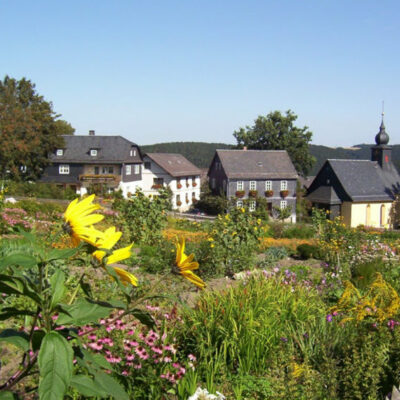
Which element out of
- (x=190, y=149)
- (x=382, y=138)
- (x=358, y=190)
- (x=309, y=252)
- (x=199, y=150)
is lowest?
(x=309, y=252)

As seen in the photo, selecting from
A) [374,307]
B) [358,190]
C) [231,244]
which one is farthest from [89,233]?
[358,190]

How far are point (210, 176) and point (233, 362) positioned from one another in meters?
44.7

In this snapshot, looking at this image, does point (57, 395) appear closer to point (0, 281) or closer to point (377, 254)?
point (0, 281)

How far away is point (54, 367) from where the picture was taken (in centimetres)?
115

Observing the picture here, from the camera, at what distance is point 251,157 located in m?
46.8

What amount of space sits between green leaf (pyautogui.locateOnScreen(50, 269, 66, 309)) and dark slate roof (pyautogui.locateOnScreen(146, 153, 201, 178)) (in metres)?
47.0

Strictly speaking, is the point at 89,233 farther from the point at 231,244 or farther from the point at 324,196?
the point at 324,196

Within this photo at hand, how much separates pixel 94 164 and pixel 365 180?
2536 cm

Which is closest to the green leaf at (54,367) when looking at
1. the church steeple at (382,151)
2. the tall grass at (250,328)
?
the tall grass at (250,328)

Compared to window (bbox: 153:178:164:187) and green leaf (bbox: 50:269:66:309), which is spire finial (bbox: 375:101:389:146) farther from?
green leaf (bbox: 50:269:66:309)

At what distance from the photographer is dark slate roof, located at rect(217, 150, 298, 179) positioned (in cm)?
4519

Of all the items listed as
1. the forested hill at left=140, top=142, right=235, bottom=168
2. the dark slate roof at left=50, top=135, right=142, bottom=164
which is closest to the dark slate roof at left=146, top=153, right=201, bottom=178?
the dark slate roof at left=50, top=135, right=142, bottom=164

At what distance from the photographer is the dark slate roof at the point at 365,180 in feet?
138

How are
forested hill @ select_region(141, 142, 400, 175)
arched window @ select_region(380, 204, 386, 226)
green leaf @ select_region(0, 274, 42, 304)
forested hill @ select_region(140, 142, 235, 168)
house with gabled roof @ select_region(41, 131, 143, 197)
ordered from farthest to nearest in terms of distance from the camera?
1. forested hill @ select_region(140, 142, 235, 168)
2. forested hill @ select_region(141, 142, 400, 175)
3. house with gabled roof @ select_region(41, 131, 143, 197)
4. arched window @ select_region(380, 204, 386, 226)
5. green leaf @ select_region(0, 274, 42, 304)
